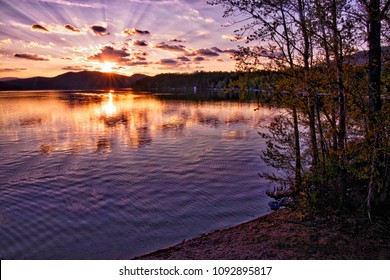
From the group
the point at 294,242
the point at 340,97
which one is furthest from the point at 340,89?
the point at 294,242

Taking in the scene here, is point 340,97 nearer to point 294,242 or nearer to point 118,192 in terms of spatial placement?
point 294,242

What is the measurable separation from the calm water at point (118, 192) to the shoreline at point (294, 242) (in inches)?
60.5

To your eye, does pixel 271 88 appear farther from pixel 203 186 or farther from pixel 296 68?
pixel 203 186

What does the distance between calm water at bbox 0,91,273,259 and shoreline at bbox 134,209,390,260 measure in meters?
1.54

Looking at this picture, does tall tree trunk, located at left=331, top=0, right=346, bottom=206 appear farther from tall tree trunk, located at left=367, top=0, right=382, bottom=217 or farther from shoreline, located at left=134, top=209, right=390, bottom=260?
shoreline, located at left=134, top=209, right=390, bottom=260

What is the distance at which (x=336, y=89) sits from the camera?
10.6 meters

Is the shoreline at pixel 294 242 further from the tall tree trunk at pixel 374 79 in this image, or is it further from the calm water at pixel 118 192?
the calm water at pixel 118 192

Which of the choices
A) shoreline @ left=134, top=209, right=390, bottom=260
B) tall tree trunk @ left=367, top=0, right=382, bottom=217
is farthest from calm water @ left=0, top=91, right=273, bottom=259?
tall tree trunk @ left=367, top=0, right=382, bottom=217

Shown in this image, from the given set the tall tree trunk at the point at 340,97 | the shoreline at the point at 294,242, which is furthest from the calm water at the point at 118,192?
the tall tree trunk at the point at 340,97

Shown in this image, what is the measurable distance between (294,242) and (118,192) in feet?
35.6

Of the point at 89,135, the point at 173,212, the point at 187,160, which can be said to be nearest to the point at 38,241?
the point at 173,212

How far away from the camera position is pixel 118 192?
57.8 ft

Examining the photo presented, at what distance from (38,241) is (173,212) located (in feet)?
19.4

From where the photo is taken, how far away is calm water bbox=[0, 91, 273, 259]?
484 inches
